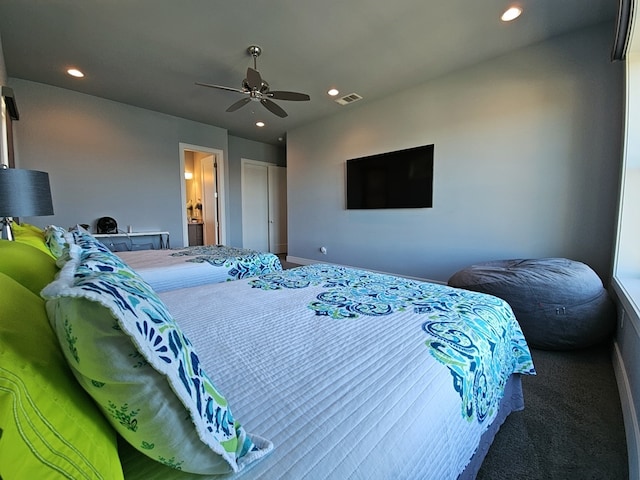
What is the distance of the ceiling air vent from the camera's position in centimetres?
405

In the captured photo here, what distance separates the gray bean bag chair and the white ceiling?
2313 mm

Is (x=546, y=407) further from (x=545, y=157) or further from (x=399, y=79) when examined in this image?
(x=399, y=79)

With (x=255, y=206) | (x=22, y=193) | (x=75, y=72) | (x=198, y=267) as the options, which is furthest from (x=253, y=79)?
(x=255, y=206)

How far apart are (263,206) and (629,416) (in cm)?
628

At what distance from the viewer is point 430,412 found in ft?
2.28

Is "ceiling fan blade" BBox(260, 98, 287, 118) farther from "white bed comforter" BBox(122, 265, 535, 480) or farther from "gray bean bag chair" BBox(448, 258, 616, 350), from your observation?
"gray bean bag chair" BBox(448, 258, 616, 350)

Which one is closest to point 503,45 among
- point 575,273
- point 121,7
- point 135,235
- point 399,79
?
point 399,79

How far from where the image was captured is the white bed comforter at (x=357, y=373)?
0.56 metres

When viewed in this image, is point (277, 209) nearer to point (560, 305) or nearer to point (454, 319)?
point (560, 305)

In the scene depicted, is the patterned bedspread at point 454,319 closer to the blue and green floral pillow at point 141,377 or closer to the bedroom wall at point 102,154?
the blue and green floral pillow at point 141,377

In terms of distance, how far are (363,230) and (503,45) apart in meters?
2.82

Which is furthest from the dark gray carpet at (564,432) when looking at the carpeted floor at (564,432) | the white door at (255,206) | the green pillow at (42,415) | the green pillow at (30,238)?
the white door at (255,206)

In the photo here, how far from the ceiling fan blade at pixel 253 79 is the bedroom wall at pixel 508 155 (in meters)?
2.07

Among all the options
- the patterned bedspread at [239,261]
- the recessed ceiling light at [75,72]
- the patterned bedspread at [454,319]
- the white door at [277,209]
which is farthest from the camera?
the white door at [277,209]
